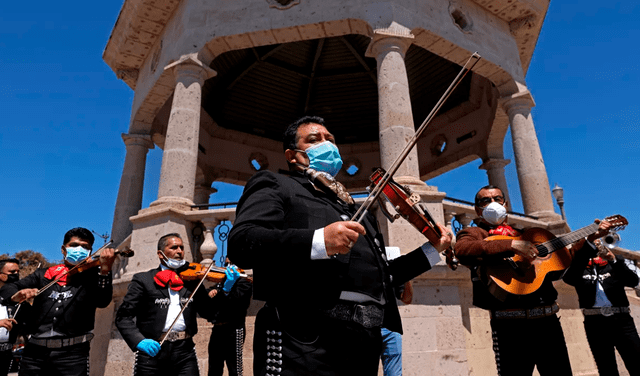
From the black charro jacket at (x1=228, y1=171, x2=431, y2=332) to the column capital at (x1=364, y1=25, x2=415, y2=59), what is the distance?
6.13m

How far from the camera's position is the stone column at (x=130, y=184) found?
9609mm

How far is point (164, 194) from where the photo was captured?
7168 mm

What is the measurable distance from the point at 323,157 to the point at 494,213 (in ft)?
6.64

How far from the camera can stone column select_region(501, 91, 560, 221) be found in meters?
8.14

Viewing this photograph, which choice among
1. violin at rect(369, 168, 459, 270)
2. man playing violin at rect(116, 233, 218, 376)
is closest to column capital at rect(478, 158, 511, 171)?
man playing violin at rect(116, 233, 218, 376)

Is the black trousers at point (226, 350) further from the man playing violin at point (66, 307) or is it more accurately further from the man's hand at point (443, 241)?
the man's hand at point (443, 241)

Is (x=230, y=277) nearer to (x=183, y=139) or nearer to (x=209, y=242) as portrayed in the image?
(x=209, y=242)

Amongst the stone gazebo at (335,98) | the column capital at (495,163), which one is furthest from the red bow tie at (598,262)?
the column capital at (495,163)

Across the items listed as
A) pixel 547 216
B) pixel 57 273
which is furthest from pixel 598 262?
pixel 57 273

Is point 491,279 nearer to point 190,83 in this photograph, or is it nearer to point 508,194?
point 190,83

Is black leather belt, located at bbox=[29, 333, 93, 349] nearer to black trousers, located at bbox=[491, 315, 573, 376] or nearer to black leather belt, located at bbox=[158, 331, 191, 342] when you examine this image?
black leather belt, located at bbox=[158, 331, 191, 342]

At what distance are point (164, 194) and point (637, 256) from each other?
8996 mm

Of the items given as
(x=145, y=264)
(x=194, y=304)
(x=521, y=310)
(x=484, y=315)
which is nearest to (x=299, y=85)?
(x=145, y=264)

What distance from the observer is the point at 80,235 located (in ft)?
14.0
